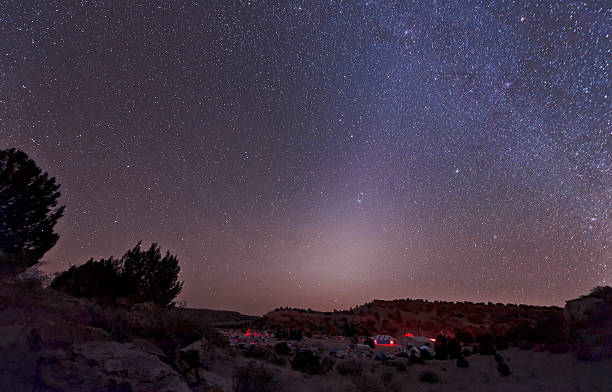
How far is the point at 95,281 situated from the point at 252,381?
72.5 feet

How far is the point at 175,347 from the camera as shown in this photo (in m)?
11.5

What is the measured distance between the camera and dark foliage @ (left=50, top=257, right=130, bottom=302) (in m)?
25.6

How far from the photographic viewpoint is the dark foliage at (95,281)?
84.1ft

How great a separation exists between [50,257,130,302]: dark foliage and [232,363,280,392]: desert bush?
60.6ft

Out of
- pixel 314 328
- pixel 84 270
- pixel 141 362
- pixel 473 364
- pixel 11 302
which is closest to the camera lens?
pixel 141 362

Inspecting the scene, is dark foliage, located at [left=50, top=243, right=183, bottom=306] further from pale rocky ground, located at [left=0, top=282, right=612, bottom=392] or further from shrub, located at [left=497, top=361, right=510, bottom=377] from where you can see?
shrub, located at [left=497, top=361, right=510, bottom=377]

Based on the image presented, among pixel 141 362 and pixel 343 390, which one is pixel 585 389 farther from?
pixel 141 362

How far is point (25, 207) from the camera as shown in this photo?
23.6 metres

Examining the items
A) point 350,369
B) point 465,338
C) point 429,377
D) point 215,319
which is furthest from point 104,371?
point 215,319

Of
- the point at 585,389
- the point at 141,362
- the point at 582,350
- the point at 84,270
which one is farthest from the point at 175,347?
the point at 84,270

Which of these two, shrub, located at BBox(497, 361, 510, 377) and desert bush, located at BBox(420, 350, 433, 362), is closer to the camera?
shrub, located at BBox(497, 361, 510, 377)

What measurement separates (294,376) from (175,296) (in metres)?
24.5

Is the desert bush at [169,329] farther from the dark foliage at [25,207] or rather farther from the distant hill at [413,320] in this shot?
the distant hill at [413,320]

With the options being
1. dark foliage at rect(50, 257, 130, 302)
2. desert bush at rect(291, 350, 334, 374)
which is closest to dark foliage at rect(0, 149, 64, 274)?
dark foliage at rect(50, 257, 130, 302)
